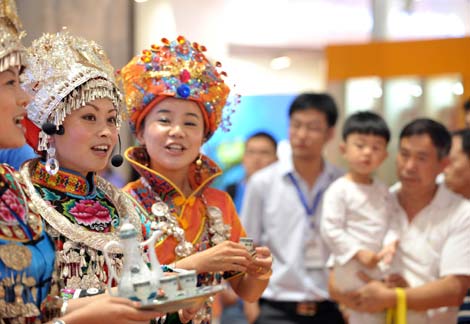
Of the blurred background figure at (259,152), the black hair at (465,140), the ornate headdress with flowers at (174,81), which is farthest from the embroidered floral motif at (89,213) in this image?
the blurred background figure at (259,152)

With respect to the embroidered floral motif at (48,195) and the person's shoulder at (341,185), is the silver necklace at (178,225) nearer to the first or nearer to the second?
the embroidered floral motif at (48,195)

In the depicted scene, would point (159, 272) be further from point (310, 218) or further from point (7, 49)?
point (310, 218)

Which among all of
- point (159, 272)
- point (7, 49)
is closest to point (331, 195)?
point (159, 272)

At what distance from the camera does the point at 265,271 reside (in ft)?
10.3

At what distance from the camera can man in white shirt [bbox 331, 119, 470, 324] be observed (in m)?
3.86

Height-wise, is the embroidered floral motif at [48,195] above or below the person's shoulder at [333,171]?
below

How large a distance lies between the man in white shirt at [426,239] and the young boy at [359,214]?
86 millimetres

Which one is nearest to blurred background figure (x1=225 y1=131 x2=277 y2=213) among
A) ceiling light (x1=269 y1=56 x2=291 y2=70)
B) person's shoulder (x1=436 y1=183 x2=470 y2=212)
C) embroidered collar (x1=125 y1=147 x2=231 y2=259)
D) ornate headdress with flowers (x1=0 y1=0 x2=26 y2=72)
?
person's shoulder (x1=436 y1=183 x2=470 y2=212)

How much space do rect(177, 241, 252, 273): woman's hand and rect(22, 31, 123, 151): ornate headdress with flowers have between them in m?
0.61

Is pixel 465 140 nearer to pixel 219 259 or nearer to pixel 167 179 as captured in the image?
pixel 167 179

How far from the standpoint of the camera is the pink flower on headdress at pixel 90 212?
104 inches

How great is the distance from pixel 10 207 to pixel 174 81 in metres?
1.28

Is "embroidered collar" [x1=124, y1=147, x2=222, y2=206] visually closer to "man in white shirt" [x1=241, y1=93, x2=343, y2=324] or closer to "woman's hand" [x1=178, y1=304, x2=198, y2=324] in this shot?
"woman's hand" [x1=178, y1=304, x2=198, y2=324]

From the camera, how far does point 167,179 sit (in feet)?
10.8
